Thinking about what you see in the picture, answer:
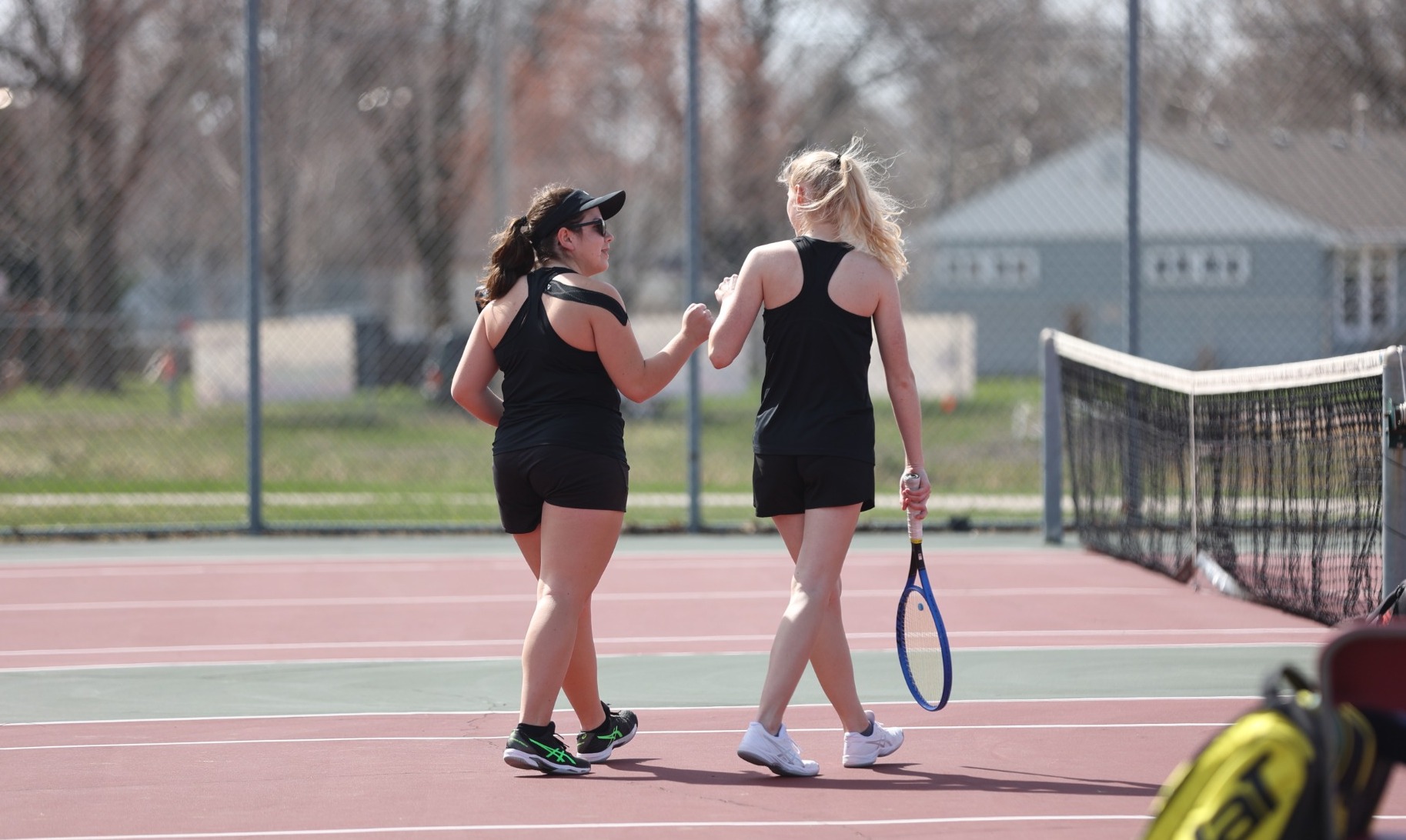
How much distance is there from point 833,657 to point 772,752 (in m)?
0.40

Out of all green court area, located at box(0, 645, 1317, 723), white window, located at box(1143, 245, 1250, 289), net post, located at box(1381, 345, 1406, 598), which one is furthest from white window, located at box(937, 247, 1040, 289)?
green court area, located at box(0, 645, 1317, 723)

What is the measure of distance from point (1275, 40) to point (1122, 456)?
3840 millimetres

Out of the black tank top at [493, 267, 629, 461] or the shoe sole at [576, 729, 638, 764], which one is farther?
the shoe sole at [576, 729, 638, 764]

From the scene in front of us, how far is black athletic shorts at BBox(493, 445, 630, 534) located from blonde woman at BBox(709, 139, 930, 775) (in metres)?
0.48

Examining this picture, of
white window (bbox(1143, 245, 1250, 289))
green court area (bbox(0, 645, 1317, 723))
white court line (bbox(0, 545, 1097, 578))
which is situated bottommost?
green court area (bbox(0, 645, 1317, 723))

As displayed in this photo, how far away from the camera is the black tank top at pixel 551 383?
538 centimetres

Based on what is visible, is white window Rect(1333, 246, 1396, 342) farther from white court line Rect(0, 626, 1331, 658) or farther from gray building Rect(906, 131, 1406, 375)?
white court line Rect(0, 626, 1331, 658)

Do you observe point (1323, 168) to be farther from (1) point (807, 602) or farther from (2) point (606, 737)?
(2) point (606, 737)

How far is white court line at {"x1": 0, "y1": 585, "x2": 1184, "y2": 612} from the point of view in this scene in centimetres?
930

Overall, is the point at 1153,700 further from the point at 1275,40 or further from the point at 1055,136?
the point at 1055,136

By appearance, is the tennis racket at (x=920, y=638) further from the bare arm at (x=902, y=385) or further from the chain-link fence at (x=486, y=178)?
the chain-link fence at (x=486, y=178)

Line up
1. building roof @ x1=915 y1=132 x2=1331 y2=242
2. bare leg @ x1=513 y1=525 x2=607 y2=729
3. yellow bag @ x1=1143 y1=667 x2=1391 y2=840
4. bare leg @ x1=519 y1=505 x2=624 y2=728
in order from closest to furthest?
yellow bag @ x1=1143 y1=667 x2=1391 y2=840 < bare leg @ x1=519 y1=505 x2=624 y2=728 < bare leg @ x1=513 y1=525 x2=607 y2=729 < building roof @ x1=915 y1=132 x2=1331 y2=242

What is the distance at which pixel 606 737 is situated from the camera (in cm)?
566

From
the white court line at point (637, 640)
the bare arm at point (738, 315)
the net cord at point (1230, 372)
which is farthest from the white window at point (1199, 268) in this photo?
the bare arm at point (738, 315)
